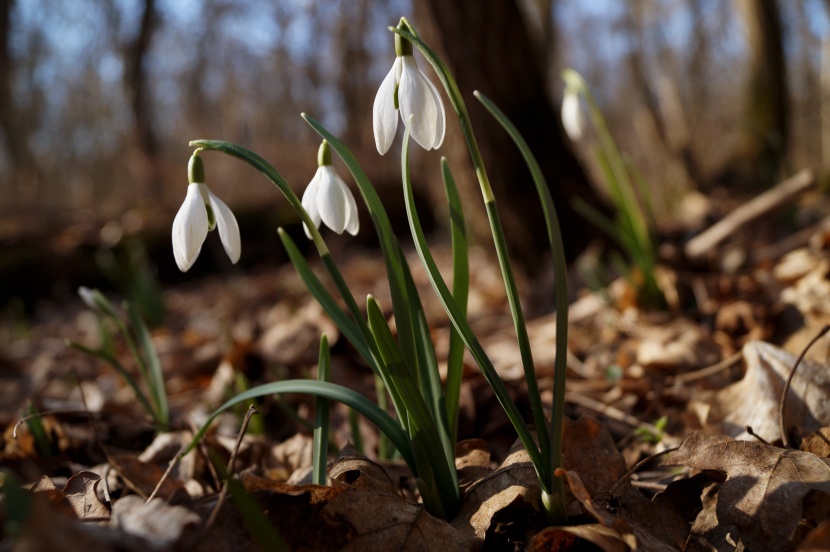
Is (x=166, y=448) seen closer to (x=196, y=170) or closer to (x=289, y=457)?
(x=289, y=457)

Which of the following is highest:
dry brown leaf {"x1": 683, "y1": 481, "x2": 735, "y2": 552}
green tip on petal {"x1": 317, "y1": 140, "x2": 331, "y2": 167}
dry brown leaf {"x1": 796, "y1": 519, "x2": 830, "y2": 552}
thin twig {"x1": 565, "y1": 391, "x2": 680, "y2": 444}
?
green tip on petal {"x1": 317, "y1": 140, "x2": 331, "y2": 167}

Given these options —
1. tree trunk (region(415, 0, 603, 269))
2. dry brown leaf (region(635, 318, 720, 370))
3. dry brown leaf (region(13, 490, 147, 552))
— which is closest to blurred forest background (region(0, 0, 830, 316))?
tree trunk (region(415, 0, 603, 269))

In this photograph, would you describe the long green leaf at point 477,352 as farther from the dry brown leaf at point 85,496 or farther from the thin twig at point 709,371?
the thin twig at point 709,371

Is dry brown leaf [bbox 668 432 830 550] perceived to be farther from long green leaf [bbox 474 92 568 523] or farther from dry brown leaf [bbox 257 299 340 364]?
dry brown leaf [bbox 257 299 340 364]

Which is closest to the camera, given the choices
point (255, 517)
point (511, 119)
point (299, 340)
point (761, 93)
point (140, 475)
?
point (255, 517)

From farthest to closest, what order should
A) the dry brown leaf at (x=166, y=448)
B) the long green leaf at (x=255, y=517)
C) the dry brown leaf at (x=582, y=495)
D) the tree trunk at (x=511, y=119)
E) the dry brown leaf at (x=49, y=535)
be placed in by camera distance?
the tree trunk at (x=511, y=119) → the dry brown leaf at (x=166, y=448) → the dry brown leaf at (x=582, y=495) → the long green leaf at (x=255, y=517) → the dry brown leaf at (x=49, y=535)

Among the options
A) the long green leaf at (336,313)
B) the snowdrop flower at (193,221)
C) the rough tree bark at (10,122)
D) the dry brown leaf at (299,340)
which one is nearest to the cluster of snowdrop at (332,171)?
the snowdrop flower at (193,221)

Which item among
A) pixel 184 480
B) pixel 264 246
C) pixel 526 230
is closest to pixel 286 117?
pixel 264 246

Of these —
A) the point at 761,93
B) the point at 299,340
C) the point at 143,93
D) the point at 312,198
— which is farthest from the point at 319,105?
the point at 312,198
